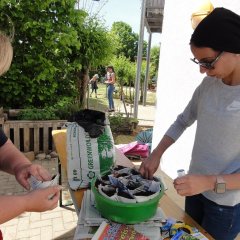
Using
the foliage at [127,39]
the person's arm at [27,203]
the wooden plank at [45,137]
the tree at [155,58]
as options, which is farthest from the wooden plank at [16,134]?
the foliage at [127,39]

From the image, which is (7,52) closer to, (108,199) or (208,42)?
(108,199)

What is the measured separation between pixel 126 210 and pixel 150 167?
1.30ft

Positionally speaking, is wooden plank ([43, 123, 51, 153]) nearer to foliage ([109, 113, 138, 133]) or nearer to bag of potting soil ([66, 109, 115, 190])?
foliage ([109, 113, 138, 133])

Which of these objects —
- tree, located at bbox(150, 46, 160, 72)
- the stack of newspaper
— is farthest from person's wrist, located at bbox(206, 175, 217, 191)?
tree, located at bbox(150, 46, 160, 72)

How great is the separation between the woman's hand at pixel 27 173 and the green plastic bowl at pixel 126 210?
27 centimetres

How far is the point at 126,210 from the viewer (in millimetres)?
1292

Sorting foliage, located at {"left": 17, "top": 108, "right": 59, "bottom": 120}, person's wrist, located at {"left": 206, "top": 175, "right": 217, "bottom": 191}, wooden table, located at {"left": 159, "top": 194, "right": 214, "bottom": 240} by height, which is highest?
person's wrist, located at {"left": 206, "top": 175, "right": 217, "bottom": 191}

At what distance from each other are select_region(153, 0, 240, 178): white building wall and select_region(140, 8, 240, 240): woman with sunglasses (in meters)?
2.14

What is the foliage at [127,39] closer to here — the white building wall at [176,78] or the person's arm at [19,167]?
the white building wall at [176,78]

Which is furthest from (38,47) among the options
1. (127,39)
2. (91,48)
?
(127,39)

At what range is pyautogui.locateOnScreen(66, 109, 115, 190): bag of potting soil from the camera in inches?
74.1

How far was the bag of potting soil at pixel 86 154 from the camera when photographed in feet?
6.18

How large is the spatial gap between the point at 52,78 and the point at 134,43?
119 feet

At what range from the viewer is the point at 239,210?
4.93 feet
